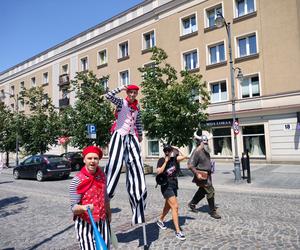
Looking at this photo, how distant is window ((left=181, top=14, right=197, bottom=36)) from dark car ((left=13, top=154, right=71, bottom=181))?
14.7 m

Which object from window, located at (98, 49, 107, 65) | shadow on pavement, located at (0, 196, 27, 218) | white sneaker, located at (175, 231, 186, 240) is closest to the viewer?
white sneaker, located at (175, 231, 186, 240)

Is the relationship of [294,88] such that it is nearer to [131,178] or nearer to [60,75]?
[131,178]

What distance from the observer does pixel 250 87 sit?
71.8ft

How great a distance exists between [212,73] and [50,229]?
1939 centimetres

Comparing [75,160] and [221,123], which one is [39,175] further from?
[221,123]

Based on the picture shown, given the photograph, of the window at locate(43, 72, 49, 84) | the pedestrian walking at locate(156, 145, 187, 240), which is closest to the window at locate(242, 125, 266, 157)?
the pedestrian walking at locate(156, 145, 187, 240)

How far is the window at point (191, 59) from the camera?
989 inches

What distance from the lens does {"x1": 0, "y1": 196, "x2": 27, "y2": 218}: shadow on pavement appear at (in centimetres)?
878

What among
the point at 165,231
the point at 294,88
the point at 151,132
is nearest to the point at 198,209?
the point at 165,231

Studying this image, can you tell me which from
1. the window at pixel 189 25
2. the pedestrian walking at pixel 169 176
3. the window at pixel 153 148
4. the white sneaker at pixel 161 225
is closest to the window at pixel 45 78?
the window at pixel 153 148

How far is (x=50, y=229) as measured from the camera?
6613mm

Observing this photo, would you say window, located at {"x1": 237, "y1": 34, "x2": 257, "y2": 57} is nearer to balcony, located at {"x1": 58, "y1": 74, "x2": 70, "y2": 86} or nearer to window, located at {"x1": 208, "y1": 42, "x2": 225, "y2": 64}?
window, located at {"x1": 208, "y1": 42, "x2": 225, "y2": 64}

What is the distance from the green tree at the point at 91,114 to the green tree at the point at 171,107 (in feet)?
15.3

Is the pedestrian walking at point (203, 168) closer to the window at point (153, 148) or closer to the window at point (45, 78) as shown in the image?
the window at point (153, 148)
